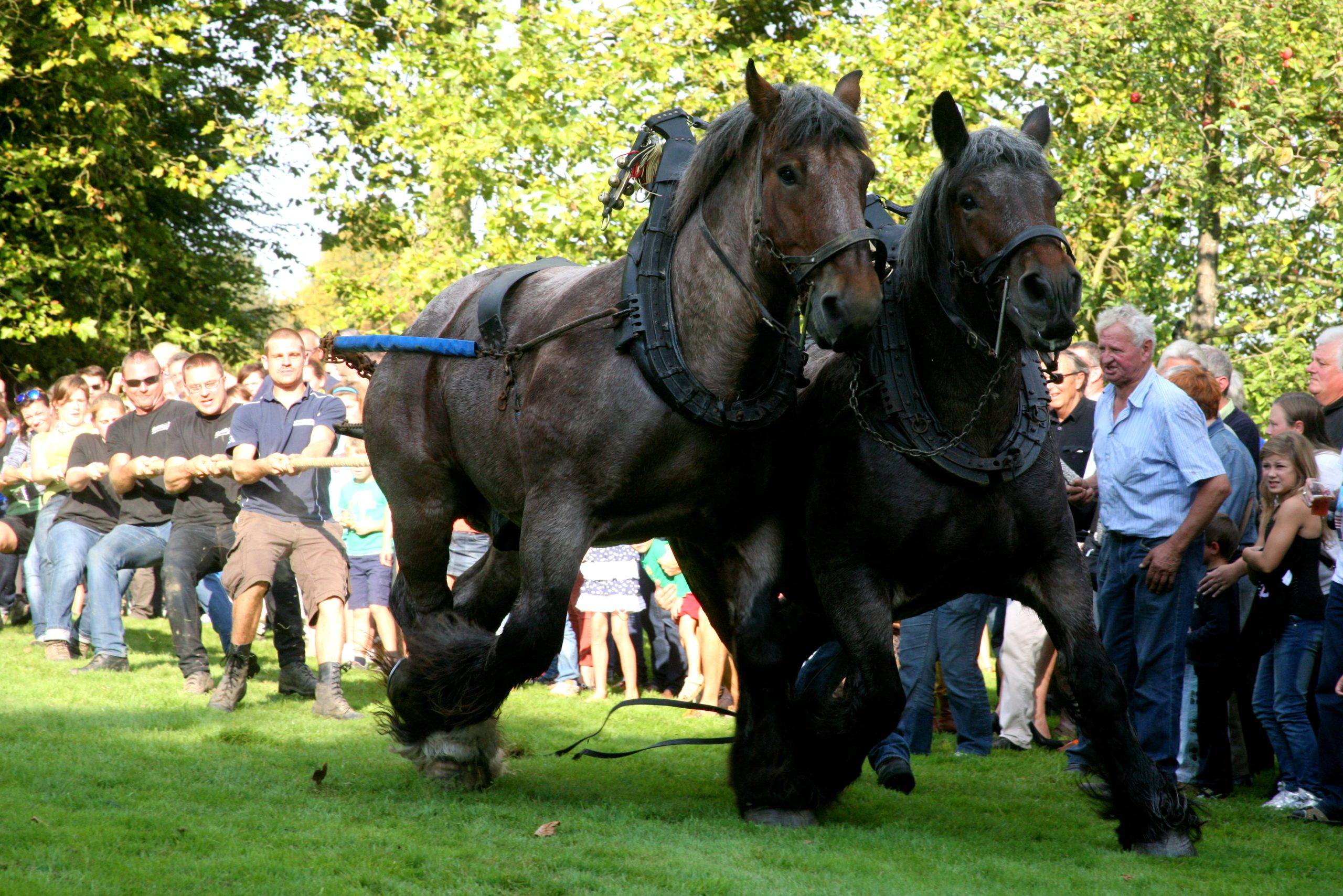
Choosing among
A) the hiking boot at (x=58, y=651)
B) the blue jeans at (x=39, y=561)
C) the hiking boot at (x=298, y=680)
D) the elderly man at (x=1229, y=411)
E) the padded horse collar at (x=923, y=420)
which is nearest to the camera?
the padded horse collar at (x=923, y=420)

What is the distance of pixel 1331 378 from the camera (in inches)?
292

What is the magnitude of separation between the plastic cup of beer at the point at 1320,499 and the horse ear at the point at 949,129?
104 inches

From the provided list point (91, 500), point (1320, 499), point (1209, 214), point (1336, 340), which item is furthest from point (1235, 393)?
point (91, 500)

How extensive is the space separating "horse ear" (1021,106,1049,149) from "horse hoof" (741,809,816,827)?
9.04ft

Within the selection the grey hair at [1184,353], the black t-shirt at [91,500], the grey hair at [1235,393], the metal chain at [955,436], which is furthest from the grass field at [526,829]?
the black t-shirt at [91,500]

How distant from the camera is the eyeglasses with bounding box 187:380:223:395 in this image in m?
9.45

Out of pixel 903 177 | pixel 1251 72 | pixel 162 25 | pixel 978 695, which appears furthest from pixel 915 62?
pixel 162 25

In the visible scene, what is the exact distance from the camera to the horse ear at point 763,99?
14.9ft

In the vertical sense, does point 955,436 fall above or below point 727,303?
below

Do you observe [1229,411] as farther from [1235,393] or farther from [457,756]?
[457,756]

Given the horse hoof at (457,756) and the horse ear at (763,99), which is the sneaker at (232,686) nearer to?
the horse hoof at (457,756)

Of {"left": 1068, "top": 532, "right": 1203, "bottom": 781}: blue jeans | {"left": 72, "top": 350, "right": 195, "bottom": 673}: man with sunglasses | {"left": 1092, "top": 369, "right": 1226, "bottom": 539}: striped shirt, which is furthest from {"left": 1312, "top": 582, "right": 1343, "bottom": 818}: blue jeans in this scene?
{"left": 72, "top": 350, "right": 195, "bottom": 673}: man with sunglasses

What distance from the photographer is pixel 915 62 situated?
13977 mm

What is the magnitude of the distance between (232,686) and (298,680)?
77 centimetres
